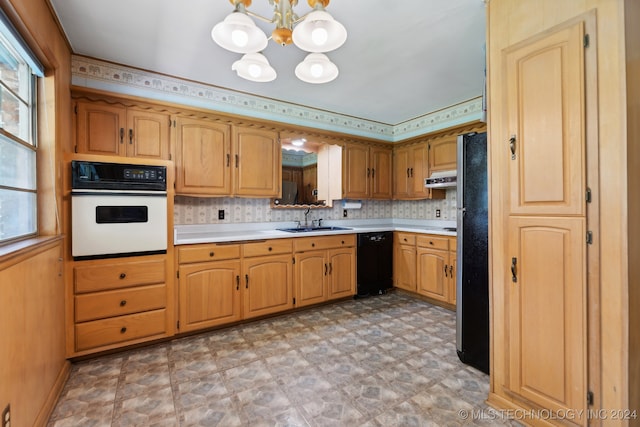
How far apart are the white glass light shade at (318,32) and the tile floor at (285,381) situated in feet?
6.43

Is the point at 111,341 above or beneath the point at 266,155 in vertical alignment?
beneath

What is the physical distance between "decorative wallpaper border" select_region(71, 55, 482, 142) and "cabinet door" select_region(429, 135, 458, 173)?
271mm

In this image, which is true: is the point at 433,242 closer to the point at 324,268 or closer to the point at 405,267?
the point at 405,267

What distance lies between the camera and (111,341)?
2189 mm

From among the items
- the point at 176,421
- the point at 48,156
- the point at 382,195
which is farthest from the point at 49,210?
the point at 382,195

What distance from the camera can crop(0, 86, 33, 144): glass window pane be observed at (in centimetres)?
144

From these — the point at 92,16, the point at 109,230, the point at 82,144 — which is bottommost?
the point at 109,230

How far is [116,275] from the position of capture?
2.21 meters

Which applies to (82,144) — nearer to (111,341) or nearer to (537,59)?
(111,341)

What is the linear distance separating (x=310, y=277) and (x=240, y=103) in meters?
2.10

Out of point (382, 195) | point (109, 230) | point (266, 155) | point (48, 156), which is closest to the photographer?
point (48, 156)

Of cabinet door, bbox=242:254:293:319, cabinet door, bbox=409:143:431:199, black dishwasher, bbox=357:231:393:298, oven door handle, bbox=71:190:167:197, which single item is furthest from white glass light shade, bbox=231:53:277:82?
cabinet door, bbox=409:143:431:199

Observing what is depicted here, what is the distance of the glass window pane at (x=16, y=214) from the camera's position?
1395 millimetres

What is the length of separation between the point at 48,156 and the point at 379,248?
10.6ft
